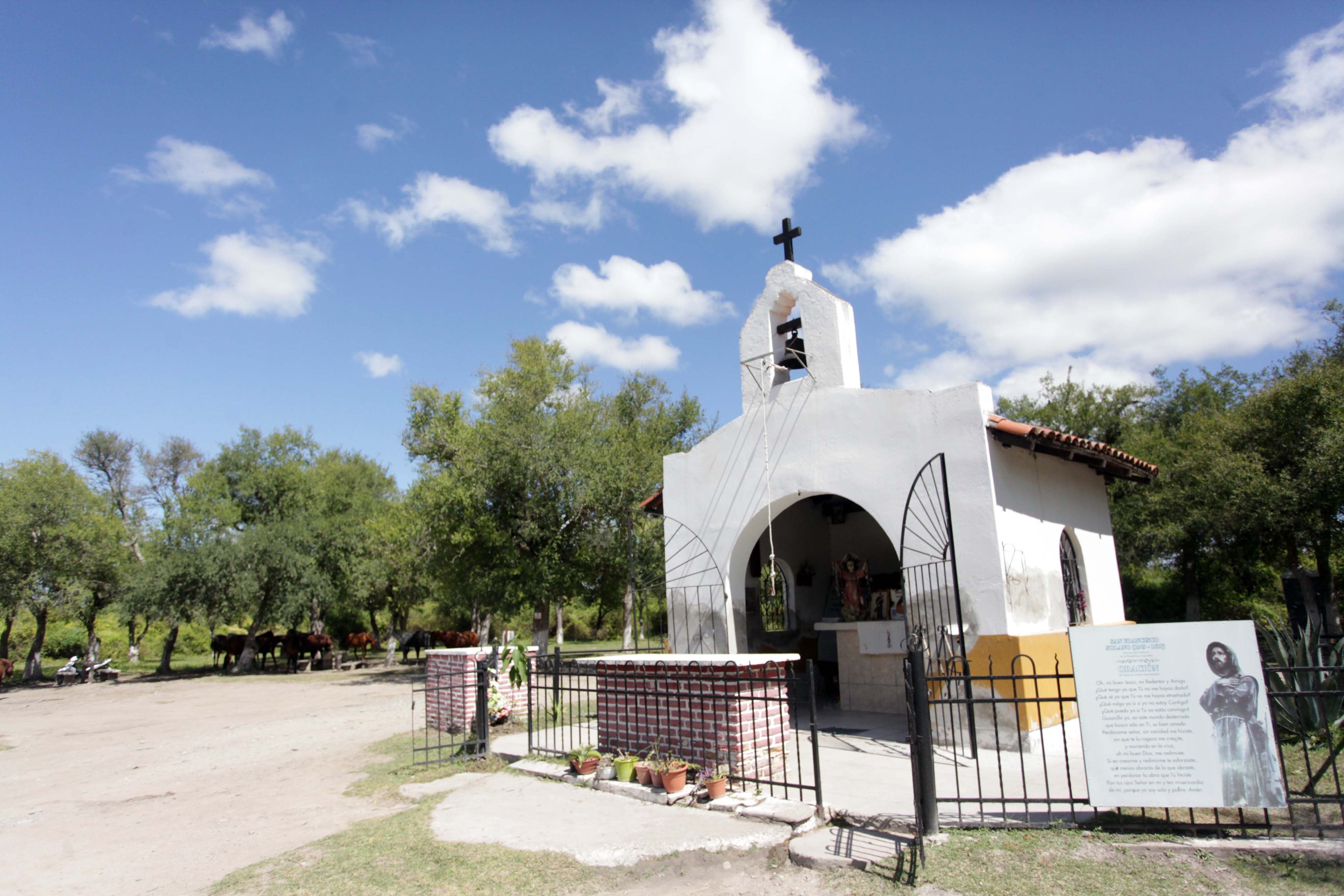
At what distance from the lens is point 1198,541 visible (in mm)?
20891

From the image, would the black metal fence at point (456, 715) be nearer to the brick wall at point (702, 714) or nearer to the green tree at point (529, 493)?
the brick wall at point (702, 714)

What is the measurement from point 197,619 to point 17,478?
7724mm

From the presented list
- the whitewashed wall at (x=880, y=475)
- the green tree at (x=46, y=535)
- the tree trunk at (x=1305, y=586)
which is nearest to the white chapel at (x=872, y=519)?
the whitewashed wall at (x=880, y=475)

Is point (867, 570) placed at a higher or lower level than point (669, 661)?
higher

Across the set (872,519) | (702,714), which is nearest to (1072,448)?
A: (872,519)

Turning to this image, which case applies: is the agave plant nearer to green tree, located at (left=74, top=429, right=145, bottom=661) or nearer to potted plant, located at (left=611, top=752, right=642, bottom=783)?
potted plant, located at (left=611, top=752, right=642, bottom=783)

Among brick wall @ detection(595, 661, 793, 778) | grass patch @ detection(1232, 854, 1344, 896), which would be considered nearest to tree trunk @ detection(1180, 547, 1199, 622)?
brick wall @ detection(595, 661, 793, 778)

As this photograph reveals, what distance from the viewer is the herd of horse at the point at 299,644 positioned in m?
29.3

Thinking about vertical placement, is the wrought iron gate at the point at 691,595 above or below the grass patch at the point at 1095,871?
above

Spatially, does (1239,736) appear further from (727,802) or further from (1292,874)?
(727,802)

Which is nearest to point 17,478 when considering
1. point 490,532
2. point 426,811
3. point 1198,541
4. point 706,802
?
point 490,532

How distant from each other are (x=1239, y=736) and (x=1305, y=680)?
3869 millimetres

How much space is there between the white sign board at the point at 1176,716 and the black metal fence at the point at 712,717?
6.61 feet

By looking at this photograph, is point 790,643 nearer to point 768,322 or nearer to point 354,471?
point 768,322
